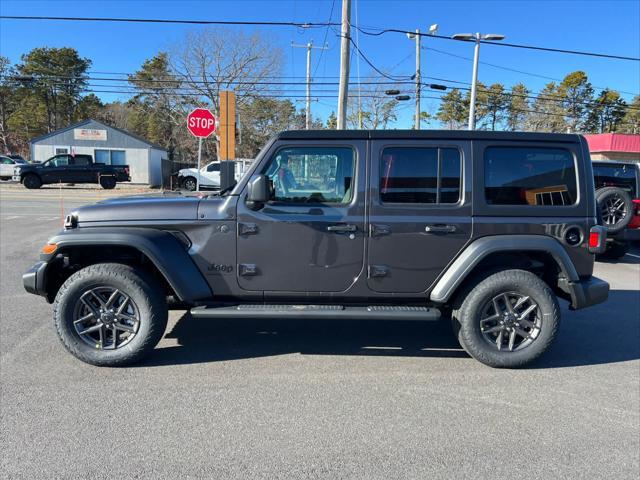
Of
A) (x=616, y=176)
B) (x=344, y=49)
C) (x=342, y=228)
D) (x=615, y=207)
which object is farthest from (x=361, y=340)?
Result: (x=344, y=49)

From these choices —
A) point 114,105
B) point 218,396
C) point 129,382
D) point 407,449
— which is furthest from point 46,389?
point 114,105

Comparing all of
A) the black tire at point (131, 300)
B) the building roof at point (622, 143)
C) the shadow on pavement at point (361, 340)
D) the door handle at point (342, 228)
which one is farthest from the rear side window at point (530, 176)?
the building roof at point (622, 143)

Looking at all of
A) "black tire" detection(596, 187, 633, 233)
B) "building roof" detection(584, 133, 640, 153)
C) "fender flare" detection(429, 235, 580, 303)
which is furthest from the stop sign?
"building roof" detection(584, 133, 640, 153)

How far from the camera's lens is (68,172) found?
25.1 m

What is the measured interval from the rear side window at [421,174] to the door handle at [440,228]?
22cm

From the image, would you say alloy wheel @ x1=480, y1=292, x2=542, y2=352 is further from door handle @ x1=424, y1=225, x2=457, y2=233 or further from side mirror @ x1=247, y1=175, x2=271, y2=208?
side mirror @ x1=247, y1=175, x2=271, y2=208

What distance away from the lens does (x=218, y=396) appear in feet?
10.5

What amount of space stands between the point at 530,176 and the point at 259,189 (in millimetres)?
2313

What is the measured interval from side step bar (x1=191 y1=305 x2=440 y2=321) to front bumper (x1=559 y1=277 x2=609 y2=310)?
1.15 m

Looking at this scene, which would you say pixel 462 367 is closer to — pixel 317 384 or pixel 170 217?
pixel 317 384

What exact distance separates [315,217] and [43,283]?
7.77ft

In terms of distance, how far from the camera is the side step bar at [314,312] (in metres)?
3.59

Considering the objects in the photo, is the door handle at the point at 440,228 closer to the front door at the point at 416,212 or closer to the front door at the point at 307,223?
the front door at the point at 416,212

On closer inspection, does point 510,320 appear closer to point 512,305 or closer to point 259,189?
point 512,305
